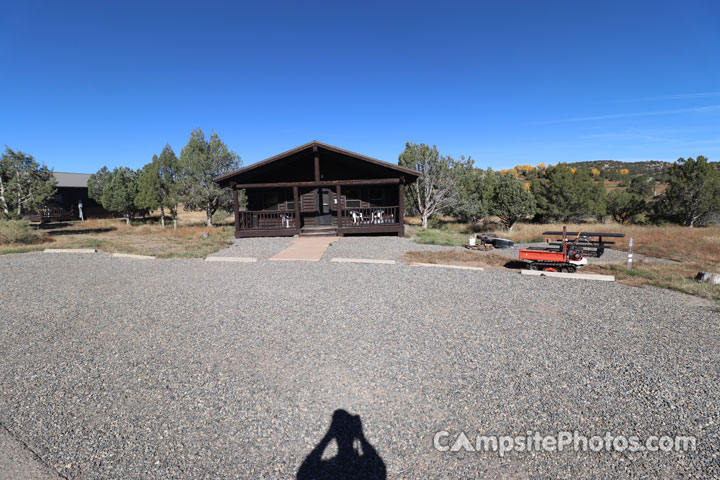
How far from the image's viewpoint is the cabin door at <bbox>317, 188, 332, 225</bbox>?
60.0 ft

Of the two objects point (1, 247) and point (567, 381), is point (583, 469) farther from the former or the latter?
point (1, 247)

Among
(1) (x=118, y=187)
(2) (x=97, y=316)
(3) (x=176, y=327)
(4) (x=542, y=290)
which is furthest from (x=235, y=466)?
(1) (x=118, y=187)

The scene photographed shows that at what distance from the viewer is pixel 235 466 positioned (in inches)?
107

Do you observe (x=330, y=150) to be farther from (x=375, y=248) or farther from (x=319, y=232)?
(x=375, y=248)

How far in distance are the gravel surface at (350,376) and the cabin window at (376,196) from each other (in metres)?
11.7

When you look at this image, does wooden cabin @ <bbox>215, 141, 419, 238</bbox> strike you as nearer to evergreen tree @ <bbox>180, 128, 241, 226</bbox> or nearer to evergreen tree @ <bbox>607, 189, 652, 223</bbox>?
evergreen tree @ <bbox>180, 128, 241, 226</bbox>

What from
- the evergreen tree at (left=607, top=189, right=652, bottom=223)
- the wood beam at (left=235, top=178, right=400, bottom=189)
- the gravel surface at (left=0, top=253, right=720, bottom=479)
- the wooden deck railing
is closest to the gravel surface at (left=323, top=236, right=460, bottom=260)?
the wood beam at (left=235, top=178, right=400, bottom=189)

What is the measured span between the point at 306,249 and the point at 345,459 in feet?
33.0

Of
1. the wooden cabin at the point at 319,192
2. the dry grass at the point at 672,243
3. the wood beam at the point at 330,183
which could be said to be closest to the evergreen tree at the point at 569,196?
the dry grass at the point at 672,243

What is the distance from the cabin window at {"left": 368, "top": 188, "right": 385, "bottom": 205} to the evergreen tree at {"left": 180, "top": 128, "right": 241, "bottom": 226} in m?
13.3

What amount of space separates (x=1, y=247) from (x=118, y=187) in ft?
66.9

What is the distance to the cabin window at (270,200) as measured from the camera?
18422mm

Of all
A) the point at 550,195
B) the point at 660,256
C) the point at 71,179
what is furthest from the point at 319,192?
the point at 71,179

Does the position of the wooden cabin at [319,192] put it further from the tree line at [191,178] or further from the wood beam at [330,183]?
the tree line at [191,178]
